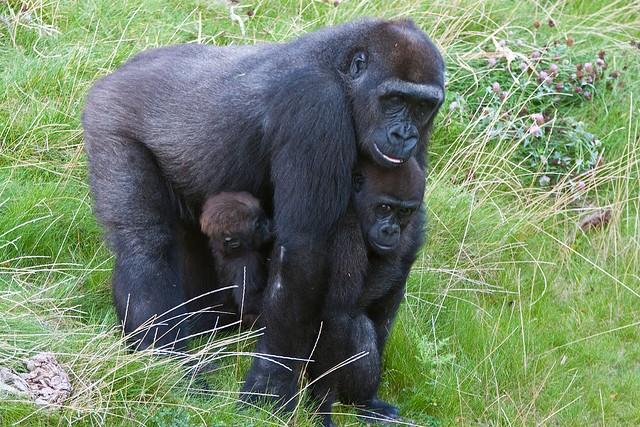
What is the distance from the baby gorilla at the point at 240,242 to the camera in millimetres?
4695

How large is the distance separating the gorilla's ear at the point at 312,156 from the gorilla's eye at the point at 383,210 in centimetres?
20

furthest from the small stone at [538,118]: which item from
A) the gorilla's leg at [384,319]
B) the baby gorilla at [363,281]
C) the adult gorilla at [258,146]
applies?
the gorilla's leg at [384,319]

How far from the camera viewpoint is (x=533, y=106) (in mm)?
6883

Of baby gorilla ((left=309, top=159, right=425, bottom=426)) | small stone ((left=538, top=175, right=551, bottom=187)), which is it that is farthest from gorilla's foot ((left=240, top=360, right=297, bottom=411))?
small stone ((left=538, top=175, right=551, bottom=187))

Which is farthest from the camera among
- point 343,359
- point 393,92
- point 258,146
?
point 258,146

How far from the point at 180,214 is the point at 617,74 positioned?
3584 millimetres

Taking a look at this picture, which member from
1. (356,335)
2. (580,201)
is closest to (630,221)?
(580,201)

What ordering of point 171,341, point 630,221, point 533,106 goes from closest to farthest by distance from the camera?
point 171,341, point 630,221, point 533,106

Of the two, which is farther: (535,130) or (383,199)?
(535,130)

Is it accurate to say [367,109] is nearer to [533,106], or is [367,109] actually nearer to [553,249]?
[553,249]

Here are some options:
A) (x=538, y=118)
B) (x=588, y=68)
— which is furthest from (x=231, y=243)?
(x=588, y=68)

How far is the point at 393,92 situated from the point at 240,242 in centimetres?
97

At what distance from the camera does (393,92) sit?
443cm

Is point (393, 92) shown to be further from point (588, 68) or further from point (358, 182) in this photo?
point (588, 68)
